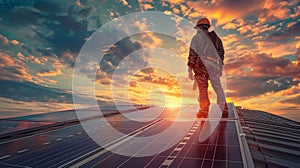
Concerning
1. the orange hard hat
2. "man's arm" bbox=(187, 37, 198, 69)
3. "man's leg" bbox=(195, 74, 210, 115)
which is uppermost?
the orange hard hat

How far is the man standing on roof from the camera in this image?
15.4 metres

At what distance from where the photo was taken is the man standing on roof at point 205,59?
15359 millimetres

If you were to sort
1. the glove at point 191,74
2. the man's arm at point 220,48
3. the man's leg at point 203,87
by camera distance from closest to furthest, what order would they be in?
the man's leg at point 203,87 → the man's arm at point 220,48 → the glove at point 191,74

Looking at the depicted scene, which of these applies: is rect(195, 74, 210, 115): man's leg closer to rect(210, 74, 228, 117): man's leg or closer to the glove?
the glove

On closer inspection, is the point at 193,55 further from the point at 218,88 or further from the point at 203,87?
the point at 218,88

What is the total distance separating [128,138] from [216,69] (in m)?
9.93

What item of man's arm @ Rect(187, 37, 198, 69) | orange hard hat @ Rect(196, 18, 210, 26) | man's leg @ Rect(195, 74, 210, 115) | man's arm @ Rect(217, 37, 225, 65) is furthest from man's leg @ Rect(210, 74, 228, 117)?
orange hard hat @ Rect(196, 18, 210, 26)

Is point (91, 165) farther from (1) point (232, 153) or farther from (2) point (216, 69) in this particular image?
(2) point (216, 69)

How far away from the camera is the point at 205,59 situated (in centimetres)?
1538

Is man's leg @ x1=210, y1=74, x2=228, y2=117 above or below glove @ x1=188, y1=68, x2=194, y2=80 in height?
below

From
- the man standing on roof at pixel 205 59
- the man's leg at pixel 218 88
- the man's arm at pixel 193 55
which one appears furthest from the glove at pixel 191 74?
the man's leg at pixel 218 88

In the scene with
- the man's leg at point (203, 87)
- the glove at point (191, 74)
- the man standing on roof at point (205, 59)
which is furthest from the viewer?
the glove at point (191, 74)

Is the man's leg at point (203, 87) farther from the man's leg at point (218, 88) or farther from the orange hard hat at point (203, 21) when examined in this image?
the orange hard hat at point (203, 21)

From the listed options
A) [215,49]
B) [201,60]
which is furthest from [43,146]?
[215,49]
